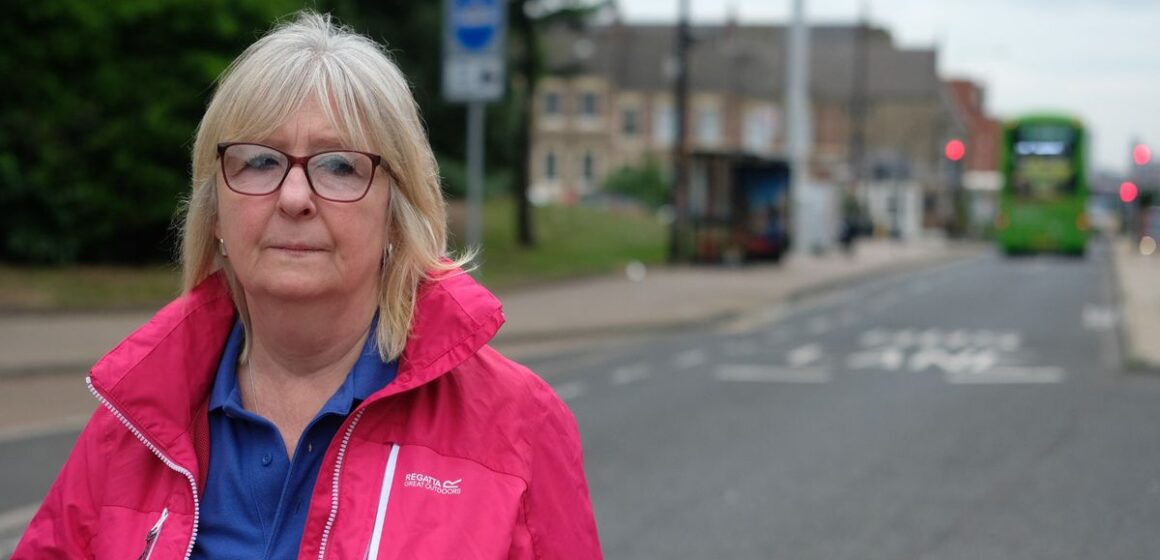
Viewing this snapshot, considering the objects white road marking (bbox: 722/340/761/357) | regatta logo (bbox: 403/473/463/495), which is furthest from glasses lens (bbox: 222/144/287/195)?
white road marking (bbox: 722/340/761/357)

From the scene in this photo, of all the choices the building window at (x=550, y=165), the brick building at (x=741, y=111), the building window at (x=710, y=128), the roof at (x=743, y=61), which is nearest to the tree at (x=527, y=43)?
the brick building at (x=741, y=111)

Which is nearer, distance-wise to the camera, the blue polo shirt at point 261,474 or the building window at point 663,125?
the blue polo shirt at point 261,474

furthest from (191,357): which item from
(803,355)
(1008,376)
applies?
(803,355)

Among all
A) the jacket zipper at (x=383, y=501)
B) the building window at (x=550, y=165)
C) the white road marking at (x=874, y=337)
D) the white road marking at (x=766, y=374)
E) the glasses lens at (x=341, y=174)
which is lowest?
the white road marking at (x=874, y=337)

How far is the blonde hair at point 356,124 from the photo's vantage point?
2406 millimetres

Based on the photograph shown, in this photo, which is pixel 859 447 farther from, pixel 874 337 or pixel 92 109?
pixel 92 109

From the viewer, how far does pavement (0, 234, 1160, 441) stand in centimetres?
1268

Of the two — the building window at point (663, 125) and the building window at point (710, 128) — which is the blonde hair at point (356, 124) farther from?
the building window at point (710, 128)

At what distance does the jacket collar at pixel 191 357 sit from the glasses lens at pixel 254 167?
256mm

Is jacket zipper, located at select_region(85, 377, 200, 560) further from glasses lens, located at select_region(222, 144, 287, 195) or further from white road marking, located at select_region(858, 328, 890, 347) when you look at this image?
white road marking, located at select_region(858, 328, 890, 347)

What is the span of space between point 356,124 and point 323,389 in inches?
17.2

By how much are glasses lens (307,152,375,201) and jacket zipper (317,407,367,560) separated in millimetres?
357

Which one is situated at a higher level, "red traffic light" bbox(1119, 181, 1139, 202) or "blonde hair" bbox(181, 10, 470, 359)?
"blonde hair" bbox(181, 10, 470, 359)

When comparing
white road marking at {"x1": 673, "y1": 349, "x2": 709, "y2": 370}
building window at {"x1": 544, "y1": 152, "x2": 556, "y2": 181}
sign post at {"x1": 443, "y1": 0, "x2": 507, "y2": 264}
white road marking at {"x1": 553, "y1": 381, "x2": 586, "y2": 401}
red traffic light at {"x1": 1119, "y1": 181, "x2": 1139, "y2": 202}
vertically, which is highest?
sign post at {"x1": 443, "y1": 0, "x2": 507, "y2": 264}
